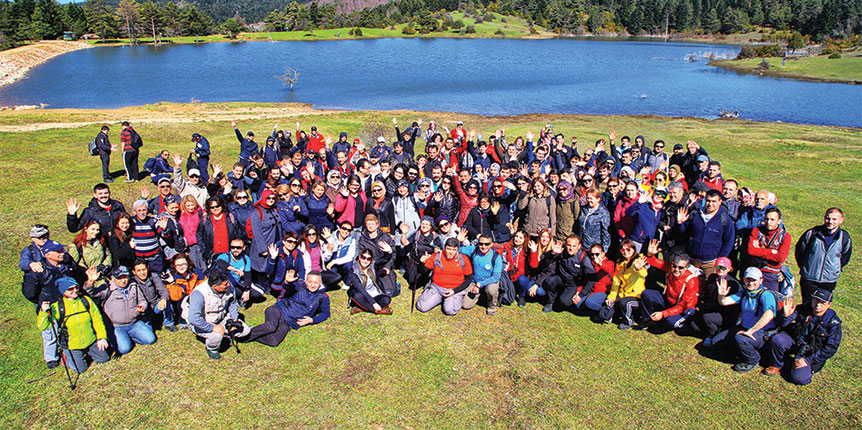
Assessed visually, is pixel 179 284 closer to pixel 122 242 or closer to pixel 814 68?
pixel 122 242

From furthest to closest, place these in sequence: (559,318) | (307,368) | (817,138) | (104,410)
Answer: (817,138)
(559,318)
(307,368)
(104,410)

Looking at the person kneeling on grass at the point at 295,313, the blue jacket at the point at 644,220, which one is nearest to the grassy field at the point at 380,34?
the person kneeling on grass at the point at 295,313

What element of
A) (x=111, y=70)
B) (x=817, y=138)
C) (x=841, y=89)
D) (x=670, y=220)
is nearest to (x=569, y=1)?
(x=841, y=89)

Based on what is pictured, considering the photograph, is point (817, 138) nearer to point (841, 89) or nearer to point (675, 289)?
point (675, 289)

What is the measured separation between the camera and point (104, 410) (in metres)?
6.49

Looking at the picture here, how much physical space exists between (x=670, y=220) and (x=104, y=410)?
9.83 m

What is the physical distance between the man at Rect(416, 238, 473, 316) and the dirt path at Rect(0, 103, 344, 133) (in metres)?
21.1

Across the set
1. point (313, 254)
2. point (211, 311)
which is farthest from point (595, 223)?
point (211, 311)

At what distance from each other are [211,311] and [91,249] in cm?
279

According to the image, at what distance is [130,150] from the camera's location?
48.5 feet

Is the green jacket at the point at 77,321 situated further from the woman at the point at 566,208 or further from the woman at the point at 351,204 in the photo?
the woman at the point at 566,208

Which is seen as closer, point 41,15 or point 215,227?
point 215,227

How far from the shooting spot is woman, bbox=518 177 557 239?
1002 centimetres

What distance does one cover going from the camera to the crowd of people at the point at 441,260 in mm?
7246
